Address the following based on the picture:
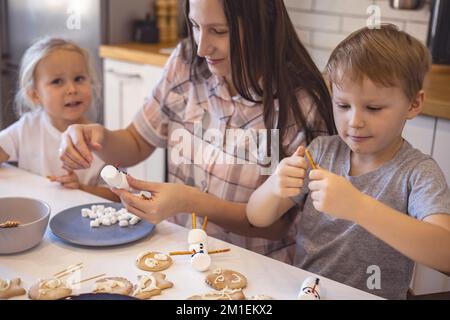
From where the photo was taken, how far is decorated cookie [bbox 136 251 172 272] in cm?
103

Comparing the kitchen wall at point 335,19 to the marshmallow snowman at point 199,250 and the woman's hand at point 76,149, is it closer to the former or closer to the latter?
the woman's hand at point 76,149

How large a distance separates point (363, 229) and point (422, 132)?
0.81 meters

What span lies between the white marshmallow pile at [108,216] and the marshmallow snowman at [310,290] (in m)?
0.41

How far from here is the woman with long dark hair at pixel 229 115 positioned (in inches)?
52.4

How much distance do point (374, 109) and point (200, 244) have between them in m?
0.42

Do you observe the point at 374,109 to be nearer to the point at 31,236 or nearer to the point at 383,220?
the point at 383,220

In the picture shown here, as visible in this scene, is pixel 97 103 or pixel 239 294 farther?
pixel 97 103

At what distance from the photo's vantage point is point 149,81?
104 inches

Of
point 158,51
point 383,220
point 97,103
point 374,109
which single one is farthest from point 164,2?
point 383,220

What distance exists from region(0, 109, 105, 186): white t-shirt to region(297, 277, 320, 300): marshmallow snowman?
92 cm

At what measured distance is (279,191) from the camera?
1.09m

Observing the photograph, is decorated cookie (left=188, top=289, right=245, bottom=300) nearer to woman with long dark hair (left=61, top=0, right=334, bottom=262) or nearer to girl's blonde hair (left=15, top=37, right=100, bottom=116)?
woman with long dark hair (left=61, top=0, right=334, bottom=262)

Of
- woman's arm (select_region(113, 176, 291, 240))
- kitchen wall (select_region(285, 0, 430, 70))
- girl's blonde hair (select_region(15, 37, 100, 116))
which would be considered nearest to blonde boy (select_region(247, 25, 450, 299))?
woman's arm (select_region(113, 176, 291, 240))

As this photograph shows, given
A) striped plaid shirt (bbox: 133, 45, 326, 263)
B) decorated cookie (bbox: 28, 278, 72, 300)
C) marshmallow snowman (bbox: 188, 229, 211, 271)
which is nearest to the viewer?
decorated cookie (bbox: 28, 278, 72, 300)
